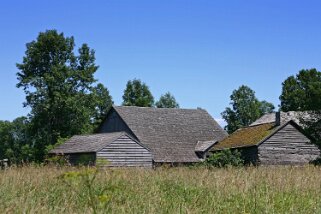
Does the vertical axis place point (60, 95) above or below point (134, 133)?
above

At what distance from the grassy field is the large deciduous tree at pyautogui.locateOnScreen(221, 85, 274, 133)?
6826cm

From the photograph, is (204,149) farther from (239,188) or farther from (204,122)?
(239,188)

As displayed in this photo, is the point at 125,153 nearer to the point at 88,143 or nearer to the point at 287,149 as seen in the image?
the point at 88,143

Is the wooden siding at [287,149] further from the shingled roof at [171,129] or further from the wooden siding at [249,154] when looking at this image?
the shingled roof at [171,129]

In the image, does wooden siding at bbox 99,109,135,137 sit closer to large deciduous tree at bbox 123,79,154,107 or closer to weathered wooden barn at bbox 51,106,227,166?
weathered wooden barn at bbox 51,106,227,166

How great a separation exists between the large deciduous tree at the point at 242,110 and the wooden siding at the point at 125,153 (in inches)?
1701

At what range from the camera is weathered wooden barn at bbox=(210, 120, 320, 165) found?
1426 inches

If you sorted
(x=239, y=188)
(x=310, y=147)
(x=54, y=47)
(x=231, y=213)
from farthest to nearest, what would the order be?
(x=54, y=47) → (x=310, y=147) → (x=239, y=188) → (x=231, y=213)

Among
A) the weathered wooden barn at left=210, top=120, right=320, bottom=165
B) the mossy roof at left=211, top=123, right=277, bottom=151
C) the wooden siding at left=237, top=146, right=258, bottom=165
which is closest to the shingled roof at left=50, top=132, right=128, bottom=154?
the mossy roof at left=211, top=123, right=277, bottom=151

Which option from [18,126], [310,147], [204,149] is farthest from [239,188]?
[18,126]

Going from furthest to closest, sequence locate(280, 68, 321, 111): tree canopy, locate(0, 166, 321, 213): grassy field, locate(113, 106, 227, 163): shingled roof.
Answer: locate(280, 68, 321, 111): tree canopy
locate(113, 106, 227, 163): shingled roof
locate(0, 166, 321, 213): grassy field

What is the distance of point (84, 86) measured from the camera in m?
52.5

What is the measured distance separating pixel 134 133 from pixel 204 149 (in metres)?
6.50

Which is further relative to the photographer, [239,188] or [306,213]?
[239,188]
